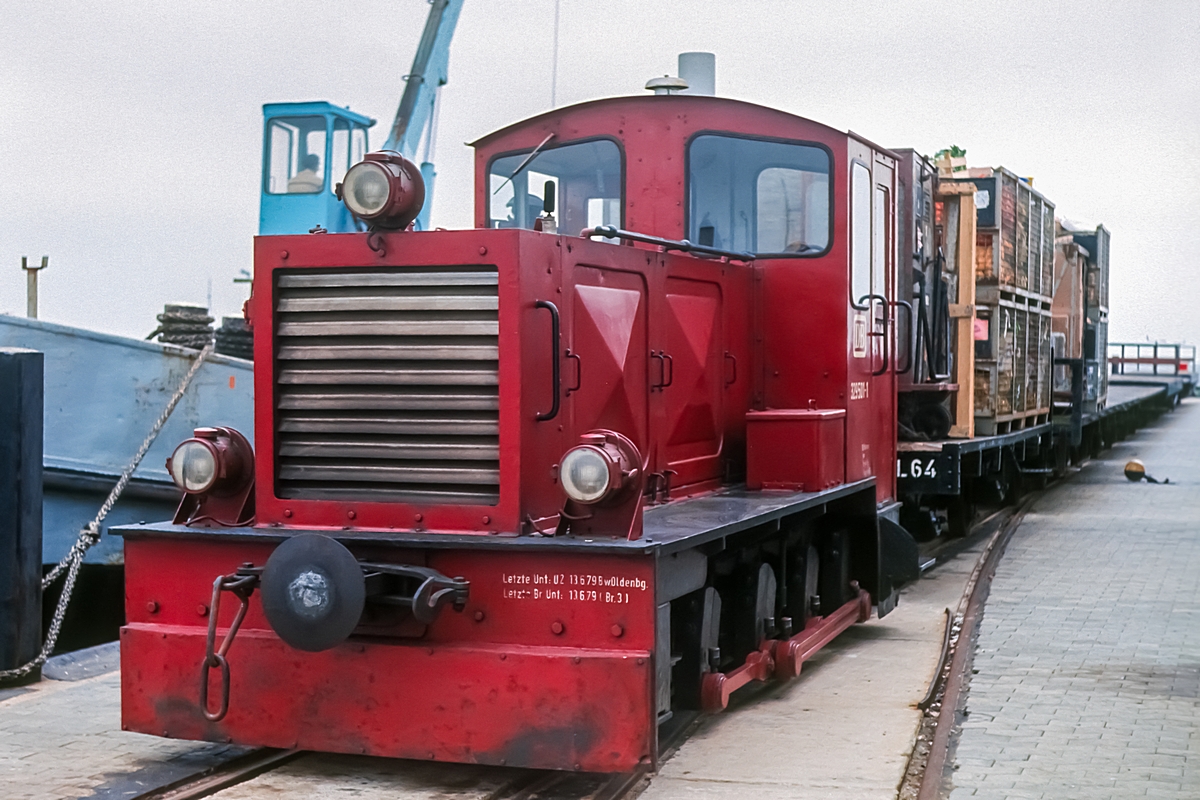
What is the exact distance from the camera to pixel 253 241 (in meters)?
5.47

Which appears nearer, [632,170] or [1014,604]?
[632,170]

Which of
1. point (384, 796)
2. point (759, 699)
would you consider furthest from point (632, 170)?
point (384, 796)

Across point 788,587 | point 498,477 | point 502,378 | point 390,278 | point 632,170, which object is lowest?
point 788,587

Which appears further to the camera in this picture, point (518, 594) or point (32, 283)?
point (32, 283)

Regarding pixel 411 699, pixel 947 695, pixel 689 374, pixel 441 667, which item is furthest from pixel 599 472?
pixel 947 695

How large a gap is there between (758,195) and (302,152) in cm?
1320

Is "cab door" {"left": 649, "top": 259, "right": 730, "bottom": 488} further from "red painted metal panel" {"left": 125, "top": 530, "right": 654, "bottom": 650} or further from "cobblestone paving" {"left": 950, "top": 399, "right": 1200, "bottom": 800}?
"cobblestone paving" {"left": 950, "top": 399, "right": 1200, "bottom": 800}

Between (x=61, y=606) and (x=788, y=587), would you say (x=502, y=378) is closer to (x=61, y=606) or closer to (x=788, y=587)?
(x=788, y=587)

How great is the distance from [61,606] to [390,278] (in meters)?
3.73

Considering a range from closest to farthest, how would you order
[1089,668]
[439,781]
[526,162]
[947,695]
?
[439,781]
[947,695]
[526,162]
[1089,668]

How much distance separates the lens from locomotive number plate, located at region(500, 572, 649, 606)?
4902mm

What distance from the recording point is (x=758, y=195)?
23.3 feet

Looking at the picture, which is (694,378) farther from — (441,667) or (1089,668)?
(1089,668)

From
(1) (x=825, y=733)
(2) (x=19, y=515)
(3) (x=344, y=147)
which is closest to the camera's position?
(1) (x=825, y=733)
